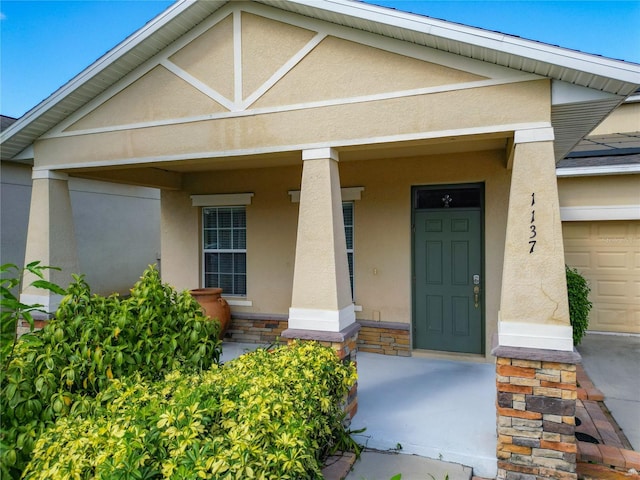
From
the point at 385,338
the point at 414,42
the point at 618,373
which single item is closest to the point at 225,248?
the point at 385,338

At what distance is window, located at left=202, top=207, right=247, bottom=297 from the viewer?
316 inches

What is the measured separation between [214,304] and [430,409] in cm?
422

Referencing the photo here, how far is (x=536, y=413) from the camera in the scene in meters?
3.59

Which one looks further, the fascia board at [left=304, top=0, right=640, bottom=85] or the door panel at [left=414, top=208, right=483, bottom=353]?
the door panel at [left=414, top=208, right=483, bottom=353]

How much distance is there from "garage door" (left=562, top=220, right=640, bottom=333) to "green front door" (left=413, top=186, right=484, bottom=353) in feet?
10.5

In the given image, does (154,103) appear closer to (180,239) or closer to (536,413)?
(180,239)

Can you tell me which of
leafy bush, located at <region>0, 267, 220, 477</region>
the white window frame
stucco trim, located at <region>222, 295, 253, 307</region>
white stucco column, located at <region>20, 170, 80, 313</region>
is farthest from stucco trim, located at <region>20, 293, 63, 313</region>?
leafy bush, located at <region>0, 267, 220, 477</region>

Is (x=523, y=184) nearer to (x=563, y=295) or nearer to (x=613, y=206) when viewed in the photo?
(x=563, y=295)

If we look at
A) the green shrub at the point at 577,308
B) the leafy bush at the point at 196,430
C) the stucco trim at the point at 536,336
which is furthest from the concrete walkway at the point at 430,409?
the green shrub at the point at 577,308

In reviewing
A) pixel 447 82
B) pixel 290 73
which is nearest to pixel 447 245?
pixel 447 82

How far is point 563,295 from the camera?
373cm

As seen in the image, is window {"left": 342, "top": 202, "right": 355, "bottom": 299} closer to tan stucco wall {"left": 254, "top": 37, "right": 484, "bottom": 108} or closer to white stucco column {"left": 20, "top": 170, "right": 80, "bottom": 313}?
tan stucco wall {"left": 254, "top": 37, "right": 484, "bottom": 108}

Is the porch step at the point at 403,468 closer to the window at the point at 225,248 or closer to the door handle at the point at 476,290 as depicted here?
the door handle at the point at 476,290

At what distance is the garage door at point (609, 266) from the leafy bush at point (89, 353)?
24.5 feet
